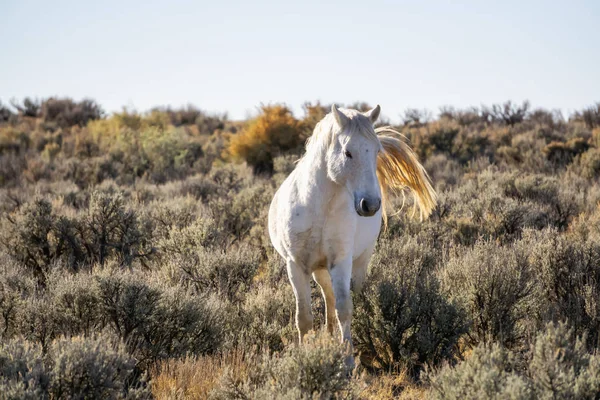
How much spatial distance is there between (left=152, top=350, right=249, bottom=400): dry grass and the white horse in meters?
0.83

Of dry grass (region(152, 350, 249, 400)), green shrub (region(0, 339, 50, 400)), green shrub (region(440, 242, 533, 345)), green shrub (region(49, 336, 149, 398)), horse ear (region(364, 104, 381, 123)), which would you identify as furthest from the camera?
green shrub (region(440, 242, 533, 345))

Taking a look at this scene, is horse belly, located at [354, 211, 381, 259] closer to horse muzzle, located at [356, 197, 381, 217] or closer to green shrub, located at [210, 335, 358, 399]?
horse muzzle, located at [356, 197, 381, 217]

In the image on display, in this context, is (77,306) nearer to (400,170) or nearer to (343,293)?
(343,293)

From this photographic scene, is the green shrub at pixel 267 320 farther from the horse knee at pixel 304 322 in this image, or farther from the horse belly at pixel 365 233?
the horse belly at pixel 365 233

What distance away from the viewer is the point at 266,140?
20156 millimetres

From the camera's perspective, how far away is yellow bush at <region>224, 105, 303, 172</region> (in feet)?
65.6

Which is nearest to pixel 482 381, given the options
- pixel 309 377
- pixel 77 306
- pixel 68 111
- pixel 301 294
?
pixel 309 377

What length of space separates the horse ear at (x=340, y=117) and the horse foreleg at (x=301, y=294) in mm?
1277

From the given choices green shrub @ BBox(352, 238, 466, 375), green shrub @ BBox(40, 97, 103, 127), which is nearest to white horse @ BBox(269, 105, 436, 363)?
green shrub @ BBox(352, 238, 466, 375)

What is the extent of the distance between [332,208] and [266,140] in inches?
621

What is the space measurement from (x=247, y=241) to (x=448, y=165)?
32.3ft

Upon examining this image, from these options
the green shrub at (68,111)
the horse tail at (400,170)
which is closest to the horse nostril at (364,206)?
the horse tail at (400,170)

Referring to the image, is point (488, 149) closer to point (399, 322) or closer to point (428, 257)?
point (428, 257)

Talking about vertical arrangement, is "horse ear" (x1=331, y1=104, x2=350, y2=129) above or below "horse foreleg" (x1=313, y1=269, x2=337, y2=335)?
above
